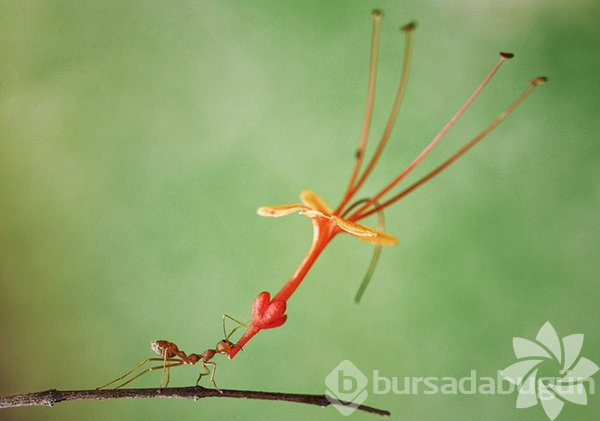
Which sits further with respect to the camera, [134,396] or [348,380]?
[348,380]

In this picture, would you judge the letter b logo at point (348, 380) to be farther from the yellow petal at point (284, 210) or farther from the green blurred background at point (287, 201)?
the yellow petal at point (284, 210)

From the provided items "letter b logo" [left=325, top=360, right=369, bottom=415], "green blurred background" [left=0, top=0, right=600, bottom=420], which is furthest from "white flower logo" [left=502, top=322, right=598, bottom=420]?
"letter b logo" [left=325, top=360, right=369, bottom=415]

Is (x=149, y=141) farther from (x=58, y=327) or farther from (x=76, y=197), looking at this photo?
(x=58, y=327)

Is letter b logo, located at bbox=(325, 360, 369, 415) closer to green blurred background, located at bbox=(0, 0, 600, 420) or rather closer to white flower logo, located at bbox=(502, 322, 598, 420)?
green blurred background, located at bbox=(0, 0, 600, 420)

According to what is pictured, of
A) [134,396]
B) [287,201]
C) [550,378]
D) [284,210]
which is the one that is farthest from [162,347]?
[550,378]

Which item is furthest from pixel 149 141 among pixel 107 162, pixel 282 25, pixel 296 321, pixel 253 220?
pixel 296 321

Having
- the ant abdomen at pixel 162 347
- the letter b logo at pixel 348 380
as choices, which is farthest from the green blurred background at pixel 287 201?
the ant abdomen at pixel 162 347

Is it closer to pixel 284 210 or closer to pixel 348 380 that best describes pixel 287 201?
pixel 348 380
